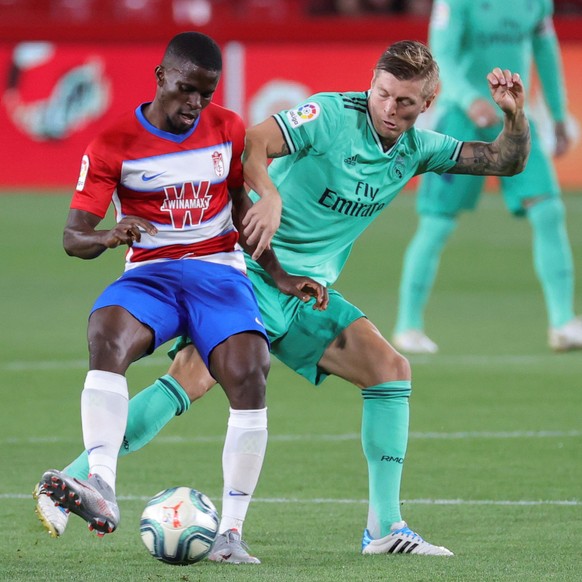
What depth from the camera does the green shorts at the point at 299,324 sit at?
17.8 feet

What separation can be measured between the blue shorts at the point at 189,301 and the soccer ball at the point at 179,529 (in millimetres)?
542

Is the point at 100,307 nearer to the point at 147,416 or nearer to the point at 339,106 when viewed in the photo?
the point at 147,416

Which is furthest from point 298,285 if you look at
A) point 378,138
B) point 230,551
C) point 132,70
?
point 132,70

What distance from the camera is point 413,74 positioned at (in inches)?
207

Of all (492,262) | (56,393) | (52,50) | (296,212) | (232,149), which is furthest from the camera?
(52,50)

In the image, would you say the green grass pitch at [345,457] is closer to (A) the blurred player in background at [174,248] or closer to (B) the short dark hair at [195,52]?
(A) the blurred player in background at [174,248]

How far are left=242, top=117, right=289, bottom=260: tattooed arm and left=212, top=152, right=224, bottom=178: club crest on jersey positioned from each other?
92 millimetres

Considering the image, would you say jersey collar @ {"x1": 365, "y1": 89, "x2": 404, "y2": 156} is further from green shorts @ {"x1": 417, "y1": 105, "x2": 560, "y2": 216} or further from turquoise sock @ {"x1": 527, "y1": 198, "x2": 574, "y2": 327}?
turquoise sock @ {"x1": 527, "y1": 198, "x2": 574, "y2": 327}

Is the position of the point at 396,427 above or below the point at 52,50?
above

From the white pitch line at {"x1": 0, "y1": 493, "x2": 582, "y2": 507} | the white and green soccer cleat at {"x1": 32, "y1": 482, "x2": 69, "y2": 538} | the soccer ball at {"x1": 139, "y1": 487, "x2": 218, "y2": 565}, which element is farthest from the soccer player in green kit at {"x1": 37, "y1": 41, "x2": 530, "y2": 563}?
the white pitch line at {"x1": 0, "y1": 493, "x2": 582, "y2": 507}

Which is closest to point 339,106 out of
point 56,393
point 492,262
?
point 56,393

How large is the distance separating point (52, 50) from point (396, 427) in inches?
534

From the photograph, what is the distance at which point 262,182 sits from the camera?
5199 millimetres

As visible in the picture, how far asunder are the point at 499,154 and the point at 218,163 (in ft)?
3.68
